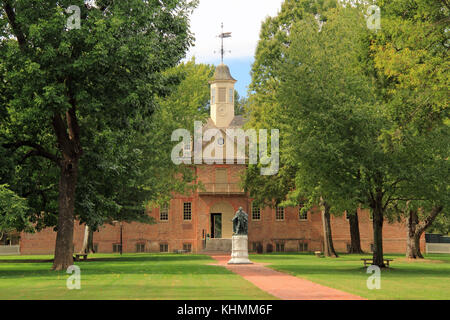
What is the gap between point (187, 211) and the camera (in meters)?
63.2

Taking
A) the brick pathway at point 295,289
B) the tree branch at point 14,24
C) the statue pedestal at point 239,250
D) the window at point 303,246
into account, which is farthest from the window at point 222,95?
the brick pathway at point 295,289

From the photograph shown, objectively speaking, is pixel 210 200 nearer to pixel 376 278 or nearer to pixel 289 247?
pixel 289 247

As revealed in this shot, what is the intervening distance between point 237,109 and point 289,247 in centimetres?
3124

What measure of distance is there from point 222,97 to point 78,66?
4772 centimetres

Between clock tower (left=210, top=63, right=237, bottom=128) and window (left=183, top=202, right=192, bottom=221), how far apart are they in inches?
417

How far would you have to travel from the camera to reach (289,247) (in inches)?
2436

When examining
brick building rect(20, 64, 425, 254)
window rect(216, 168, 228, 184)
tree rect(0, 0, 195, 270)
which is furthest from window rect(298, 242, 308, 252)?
tree rect(0, 0, 195, 270)

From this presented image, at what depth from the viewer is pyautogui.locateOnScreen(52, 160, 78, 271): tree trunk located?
88.1 ft

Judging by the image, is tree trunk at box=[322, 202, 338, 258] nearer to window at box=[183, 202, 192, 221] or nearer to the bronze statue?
the bronze statue

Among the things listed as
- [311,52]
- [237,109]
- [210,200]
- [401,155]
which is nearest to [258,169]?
[210,200]

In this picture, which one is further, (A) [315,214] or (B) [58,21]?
(A) [315,214]

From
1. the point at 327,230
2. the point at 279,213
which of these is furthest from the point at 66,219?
the point at 279,213

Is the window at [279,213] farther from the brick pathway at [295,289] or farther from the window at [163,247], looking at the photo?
the brick pathway at [295,289]

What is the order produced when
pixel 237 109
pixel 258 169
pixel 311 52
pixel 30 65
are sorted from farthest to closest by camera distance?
pixel 237 109 → pixel 258 169 → pixel 311 52 → pixel 30 65
